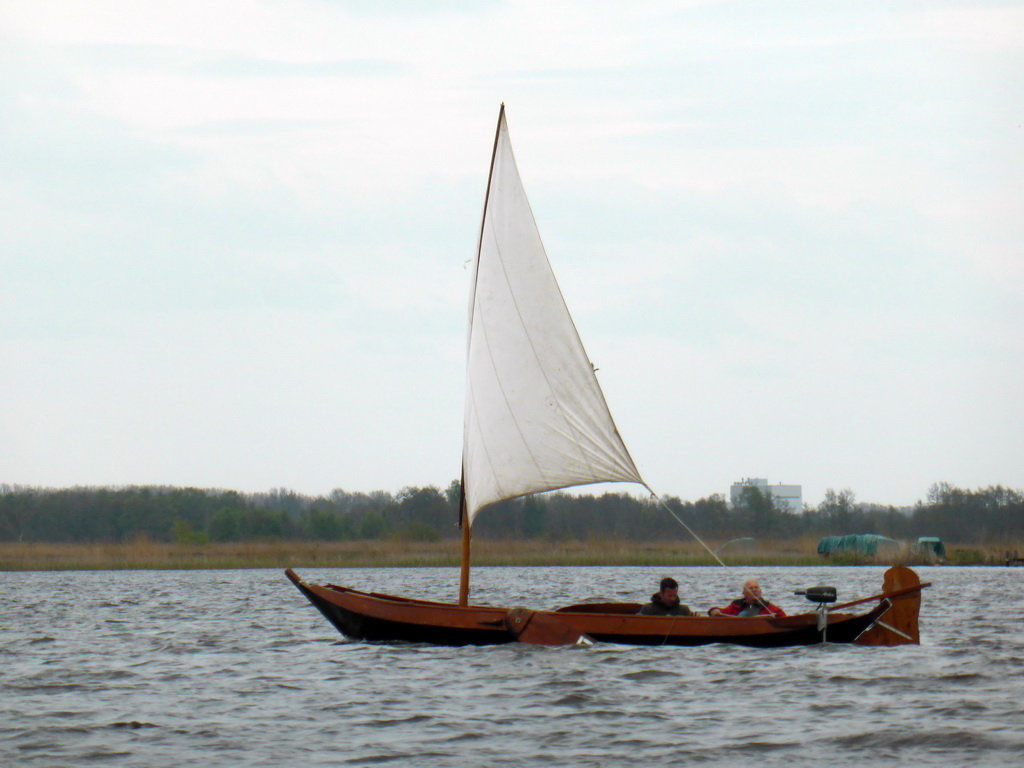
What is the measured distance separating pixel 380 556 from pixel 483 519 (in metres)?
30.0

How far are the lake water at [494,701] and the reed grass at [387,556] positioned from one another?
27.5m

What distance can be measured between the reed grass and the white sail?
34446 millimetres

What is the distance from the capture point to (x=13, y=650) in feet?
74.2

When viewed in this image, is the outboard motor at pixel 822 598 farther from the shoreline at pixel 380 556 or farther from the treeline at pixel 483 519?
the treeline at pixel 483 519

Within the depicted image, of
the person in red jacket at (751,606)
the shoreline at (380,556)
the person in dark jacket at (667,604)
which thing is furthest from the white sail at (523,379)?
the shoreline at (380,556)

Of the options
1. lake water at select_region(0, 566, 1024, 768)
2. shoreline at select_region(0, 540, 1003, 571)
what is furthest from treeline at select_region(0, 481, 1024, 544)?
lake water at select_region(0, 566, 1024, 768)

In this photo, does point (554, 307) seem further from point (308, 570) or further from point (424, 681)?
point (308, 570)

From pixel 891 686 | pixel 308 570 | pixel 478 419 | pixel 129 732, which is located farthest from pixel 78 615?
pixel 308 570

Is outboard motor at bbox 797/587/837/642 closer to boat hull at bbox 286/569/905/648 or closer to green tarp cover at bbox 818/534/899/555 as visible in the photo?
boat hull at bbox 286/569/905/648

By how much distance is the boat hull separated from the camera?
1820 centimetres

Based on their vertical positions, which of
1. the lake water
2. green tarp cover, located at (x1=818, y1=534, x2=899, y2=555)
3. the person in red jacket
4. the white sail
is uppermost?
the white sail

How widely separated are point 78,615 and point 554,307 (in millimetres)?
17940

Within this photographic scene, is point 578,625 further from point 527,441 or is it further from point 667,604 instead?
point 527,441

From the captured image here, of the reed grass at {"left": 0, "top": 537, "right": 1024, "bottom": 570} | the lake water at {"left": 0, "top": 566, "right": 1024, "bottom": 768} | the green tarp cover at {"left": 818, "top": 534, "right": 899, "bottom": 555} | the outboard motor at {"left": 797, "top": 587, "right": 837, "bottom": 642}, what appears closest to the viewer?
the lake water at {"left": 0, "top": 566, "right": 1024, "bottom": 768}
